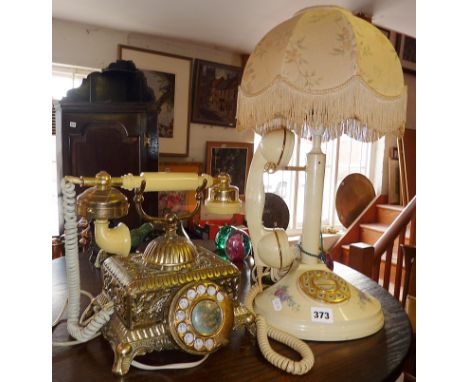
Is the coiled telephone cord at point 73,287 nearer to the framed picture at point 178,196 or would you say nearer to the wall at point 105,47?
the framed picture at point 178,196

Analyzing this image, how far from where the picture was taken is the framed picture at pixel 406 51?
11.7 ft

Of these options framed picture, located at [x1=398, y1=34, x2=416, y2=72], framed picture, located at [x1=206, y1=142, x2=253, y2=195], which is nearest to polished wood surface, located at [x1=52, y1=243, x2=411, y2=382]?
framed picture, located at [x1=206, y1=142, x2=253, y2=195]

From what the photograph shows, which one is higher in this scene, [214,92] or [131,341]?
[214,92]

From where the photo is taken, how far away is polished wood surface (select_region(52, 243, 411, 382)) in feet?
1.97

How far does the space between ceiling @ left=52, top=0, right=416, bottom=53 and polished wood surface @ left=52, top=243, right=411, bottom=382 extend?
186 cm

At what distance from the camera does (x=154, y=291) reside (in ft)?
2.05

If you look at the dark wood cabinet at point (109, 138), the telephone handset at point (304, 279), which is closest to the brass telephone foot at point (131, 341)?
the telephone handset at point (304, 279)

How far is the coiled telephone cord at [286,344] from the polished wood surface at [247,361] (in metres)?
0.01

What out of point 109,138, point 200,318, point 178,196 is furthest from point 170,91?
point 200,318

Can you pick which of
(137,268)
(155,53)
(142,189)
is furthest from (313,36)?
(155,53)

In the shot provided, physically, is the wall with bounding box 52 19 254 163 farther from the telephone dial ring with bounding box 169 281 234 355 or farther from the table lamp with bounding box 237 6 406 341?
the telephone dial ring with bounding box 169 281 234 355

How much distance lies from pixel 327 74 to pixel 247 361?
1.80 ft

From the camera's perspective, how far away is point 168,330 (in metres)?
0.63

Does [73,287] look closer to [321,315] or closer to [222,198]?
[222,198]
